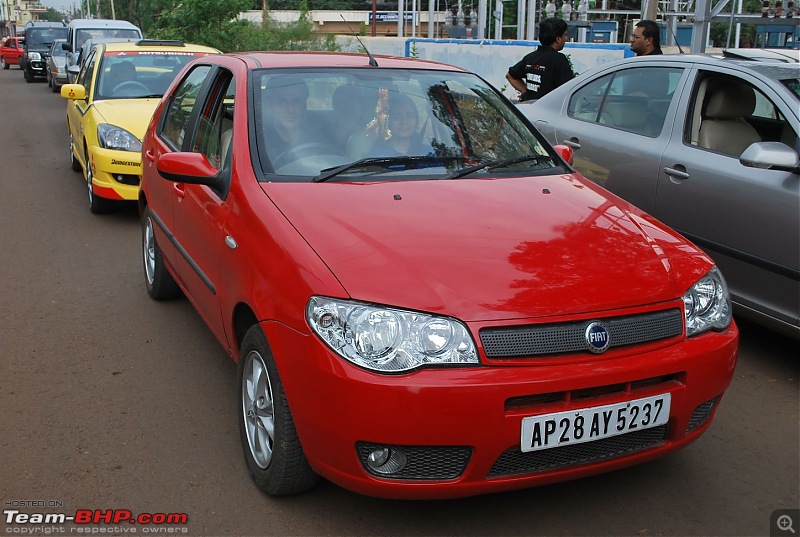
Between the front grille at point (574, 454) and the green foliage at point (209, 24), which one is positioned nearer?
the front grille at point (574, 454)

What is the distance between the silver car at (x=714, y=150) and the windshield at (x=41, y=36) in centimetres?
2966

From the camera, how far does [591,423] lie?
9.04 feet

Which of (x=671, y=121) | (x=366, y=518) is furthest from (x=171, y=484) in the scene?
(x=671, y=121)

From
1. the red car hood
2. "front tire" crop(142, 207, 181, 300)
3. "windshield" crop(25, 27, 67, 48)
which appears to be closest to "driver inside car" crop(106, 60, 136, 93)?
"front tire" crop(142, 207, 181, 300)

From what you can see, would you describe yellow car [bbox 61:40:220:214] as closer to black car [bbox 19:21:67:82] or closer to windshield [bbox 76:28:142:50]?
windshield [bbox 76:28:142:50]

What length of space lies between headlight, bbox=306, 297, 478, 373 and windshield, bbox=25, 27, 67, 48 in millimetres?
32206

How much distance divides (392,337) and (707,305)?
1256mm

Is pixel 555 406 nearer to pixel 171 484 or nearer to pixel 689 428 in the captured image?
pixel 689 428

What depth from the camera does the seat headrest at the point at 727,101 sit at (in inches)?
206

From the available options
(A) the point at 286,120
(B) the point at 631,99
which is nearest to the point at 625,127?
(B) the point at 631,99

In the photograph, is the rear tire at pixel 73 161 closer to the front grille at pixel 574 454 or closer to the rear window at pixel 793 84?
the rear window at pixel 793 84

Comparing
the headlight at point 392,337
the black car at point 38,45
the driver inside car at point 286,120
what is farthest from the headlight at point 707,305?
the black car at point 38,45

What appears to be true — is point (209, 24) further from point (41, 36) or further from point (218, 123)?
point (218, 123)

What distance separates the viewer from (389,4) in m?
96.3
